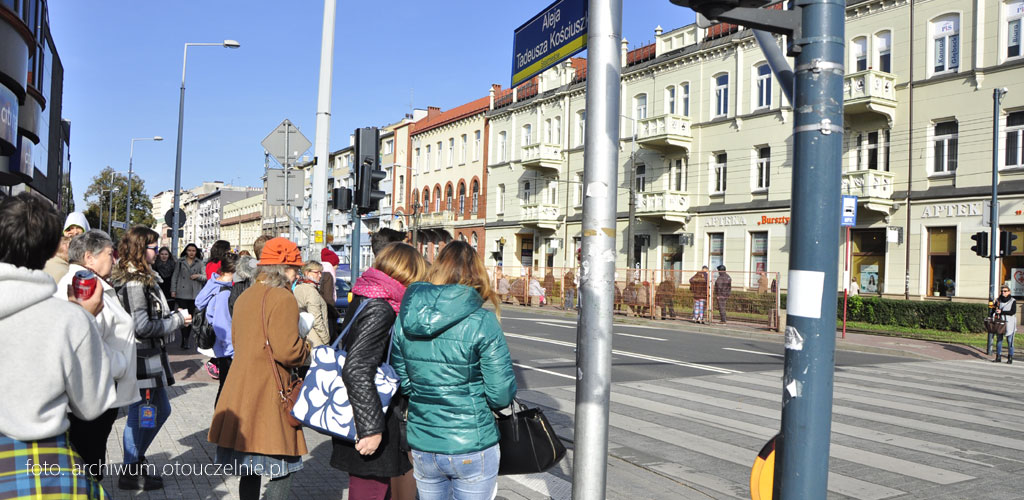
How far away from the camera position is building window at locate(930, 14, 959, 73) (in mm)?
25922

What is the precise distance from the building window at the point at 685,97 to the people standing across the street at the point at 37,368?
3494 cm

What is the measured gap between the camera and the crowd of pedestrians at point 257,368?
2.45 meters

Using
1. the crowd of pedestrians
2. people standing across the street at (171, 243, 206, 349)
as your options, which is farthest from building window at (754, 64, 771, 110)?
the crowd of pedestrians

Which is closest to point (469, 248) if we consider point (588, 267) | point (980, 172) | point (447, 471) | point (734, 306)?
point (588, 267)

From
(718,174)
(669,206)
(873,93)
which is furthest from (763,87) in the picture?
(669,206)

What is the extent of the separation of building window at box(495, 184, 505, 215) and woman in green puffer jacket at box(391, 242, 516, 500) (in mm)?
46404

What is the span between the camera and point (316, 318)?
754cm

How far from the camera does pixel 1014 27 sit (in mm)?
24438

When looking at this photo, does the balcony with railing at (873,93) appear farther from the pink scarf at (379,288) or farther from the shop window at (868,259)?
the pink scarf at (379,288)

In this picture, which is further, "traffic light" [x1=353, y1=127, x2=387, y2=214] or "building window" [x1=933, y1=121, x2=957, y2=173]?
"building window" [x1=933, y1=121, x2=957, y2=173]

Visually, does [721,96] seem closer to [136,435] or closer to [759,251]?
[759,251]

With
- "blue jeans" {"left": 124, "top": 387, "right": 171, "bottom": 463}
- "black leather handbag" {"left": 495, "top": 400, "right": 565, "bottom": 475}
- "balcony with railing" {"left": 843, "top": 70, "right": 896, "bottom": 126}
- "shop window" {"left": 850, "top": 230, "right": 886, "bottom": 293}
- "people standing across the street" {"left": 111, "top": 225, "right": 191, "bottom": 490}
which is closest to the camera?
"black leather handbag" {"left": 495, "top": 400, "right": 565, "bottom": 475}

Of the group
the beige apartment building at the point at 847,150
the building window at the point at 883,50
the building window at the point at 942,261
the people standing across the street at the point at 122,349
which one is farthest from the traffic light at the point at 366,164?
the building window at the point at 883,50

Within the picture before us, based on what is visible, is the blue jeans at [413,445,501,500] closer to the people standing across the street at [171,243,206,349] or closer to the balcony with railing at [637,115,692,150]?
the people standing across the street at [171,243,206,349]
